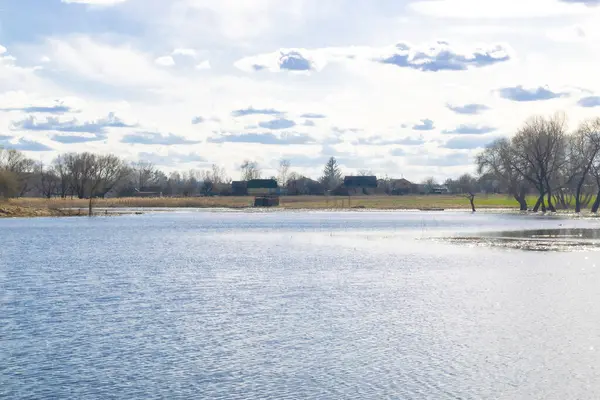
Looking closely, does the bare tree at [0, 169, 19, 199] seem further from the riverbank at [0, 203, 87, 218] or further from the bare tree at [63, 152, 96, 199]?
the bare tree at [63, 152, 96, 199]

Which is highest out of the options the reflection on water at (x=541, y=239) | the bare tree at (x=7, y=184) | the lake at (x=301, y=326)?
the bare tree at (x=7, y=184)

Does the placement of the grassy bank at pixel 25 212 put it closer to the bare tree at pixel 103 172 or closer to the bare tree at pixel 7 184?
the bare tree at pixel 7 184

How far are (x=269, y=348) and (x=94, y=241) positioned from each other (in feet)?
140

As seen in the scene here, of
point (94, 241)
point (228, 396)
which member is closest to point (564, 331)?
point (228, 396)

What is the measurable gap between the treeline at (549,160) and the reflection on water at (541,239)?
44.0 meters

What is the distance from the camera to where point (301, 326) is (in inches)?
984

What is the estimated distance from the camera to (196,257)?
48.0 m

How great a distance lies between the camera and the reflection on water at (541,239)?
53.5 m

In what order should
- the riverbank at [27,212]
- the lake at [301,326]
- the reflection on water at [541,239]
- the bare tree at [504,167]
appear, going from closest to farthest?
the lake at [301,326]
the reflection on water at [541,239]
the riverbank at [27,212]
the bare tree at [504,167]

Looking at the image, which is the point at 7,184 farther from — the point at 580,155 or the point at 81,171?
the point at 580,155

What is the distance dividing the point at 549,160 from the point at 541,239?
5814 cm

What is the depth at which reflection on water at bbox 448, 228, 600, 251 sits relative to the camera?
53.5m

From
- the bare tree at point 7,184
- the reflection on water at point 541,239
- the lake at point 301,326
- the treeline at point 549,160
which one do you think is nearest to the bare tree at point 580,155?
the treeline at point 549,160

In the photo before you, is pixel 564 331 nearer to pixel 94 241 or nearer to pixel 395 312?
pixel 395 312
